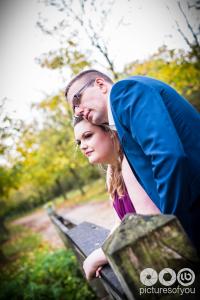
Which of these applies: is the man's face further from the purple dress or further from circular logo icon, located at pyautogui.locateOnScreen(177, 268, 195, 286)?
circular logo icon, located at pyautogui.locateOnScreen(177, 268, 195, 286)

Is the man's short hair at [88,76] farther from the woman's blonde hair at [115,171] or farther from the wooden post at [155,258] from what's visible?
the wooden post at [155,258]

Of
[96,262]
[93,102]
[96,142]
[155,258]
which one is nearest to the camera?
[155,258]

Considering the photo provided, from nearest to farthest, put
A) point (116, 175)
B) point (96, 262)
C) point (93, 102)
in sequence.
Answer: point (96, 262), point (93, 102), point (116, 175)

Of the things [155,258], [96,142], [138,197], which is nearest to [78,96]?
[96,142]

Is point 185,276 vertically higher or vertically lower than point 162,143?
lower

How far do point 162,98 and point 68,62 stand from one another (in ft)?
29.6

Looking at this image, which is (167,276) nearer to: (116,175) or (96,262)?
(96,262)

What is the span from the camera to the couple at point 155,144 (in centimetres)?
118

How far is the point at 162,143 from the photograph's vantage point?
118cm

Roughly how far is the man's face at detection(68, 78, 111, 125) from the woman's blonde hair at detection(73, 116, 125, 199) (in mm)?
92

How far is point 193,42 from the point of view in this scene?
10430mm

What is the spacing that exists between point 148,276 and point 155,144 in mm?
558

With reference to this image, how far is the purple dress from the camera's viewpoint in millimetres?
2125

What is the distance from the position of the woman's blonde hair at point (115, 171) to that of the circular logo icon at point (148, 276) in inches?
43.5
